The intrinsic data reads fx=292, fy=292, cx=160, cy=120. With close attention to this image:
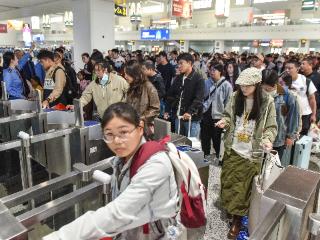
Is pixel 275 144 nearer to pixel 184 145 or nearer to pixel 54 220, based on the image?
pixel 184 145

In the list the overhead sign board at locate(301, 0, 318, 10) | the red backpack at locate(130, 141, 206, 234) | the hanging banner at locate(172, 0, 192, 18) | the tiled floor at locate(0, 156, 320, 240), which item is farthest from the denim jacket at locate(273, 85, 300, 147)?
the overhead sign board at locate(301, 0, 318, 10)

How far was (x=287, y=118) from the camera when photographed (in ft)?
11.6

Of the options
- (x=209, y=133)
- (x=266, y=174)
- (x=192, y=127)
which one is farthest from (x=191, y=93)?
(x=266, y=174)

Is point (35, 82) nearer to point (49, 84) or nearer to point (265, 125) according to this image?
point (49, 84)

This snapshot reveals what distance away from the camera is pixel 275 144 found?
3.52 meters

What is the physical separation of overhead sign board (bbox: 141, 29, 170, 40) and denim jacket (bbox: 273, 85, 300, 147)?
17957 mm

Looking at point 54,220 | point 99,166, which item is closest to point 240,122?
point 99,166

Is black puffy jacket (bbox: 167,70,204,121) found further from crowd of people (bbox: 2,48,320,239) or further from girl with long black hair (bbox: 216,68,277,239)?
girl with long black hair (bbox: 216,68,277,239)

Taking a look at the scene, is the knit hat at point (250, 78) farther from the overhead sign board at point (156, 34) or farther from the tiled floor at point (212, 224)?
the overhead sign board at point (156, 34)

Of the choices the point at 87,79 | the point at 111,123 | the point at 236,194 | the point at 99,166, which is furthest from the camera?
the point at 87,79

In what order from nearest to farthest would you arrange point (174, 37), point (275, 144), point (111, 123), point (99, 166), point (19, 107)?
point (111, 123)
point (99, 166)
point (275, 144)
point (19, 107)
point (174, 37)

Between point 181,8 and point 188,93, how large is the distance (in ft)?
36.6

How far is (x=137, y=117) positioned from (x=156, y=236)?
0.59m

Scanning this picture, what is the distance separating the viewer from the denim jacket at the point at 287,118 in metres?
3.43
